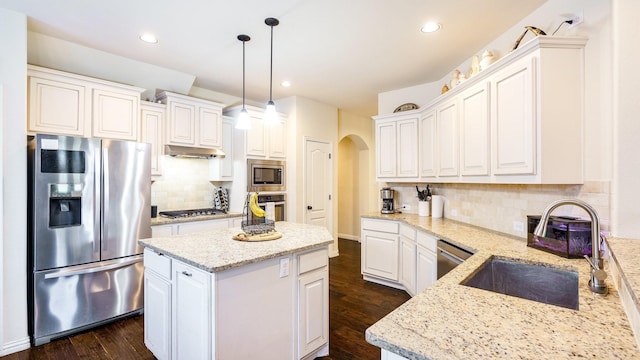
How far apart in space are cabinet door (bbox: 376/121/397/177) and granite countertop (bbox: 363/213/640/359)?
8.98ft

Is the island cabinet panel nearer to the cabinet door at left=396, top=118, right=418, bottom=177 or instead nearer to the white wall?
the white wall

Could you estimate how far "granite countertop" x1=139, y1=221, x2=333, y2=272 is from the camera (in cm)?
170

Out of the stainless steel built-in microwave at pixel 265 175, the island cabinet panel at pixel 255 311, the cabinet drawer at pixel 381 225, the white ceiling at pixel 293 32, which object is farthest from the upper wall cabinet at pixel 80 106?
the cabinet drawer at pixel 381 225

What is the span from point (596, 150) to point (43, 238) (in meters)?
4.13

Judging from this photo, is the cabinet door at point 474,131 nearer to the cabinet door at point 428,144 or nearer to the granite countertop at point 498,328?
the cabinet door at point 428,144

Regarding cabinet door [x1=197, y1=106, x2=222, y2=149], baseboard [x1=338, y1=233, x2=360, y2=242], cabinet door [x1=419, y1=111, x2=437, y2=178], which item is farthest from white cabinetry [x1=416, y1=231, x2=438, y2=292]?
Result: baseboard [x1=338, y1=233, x2=360, y2=242]

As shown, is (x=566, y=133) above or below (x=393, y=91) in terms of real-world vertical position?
below

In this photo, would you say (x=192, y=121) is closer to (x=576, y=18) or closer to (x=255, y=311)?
(x=255, y=311)

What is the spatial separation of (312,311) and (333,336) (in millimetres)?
622

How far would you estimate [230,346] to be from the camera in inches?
67.1

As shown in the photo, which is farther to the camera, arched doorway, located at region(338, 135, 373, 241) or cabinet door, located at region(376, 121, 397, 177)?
arched doorway, located at region(338, 135, 373, 241)

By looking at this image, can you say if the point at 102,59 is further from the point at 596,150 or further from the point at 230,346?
the point at 596,150

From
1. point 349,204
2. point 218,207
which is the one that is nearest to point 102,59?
point 218,207

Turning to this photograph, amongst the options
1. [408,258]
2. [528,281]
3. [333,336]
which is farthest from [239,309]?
[408,258]
